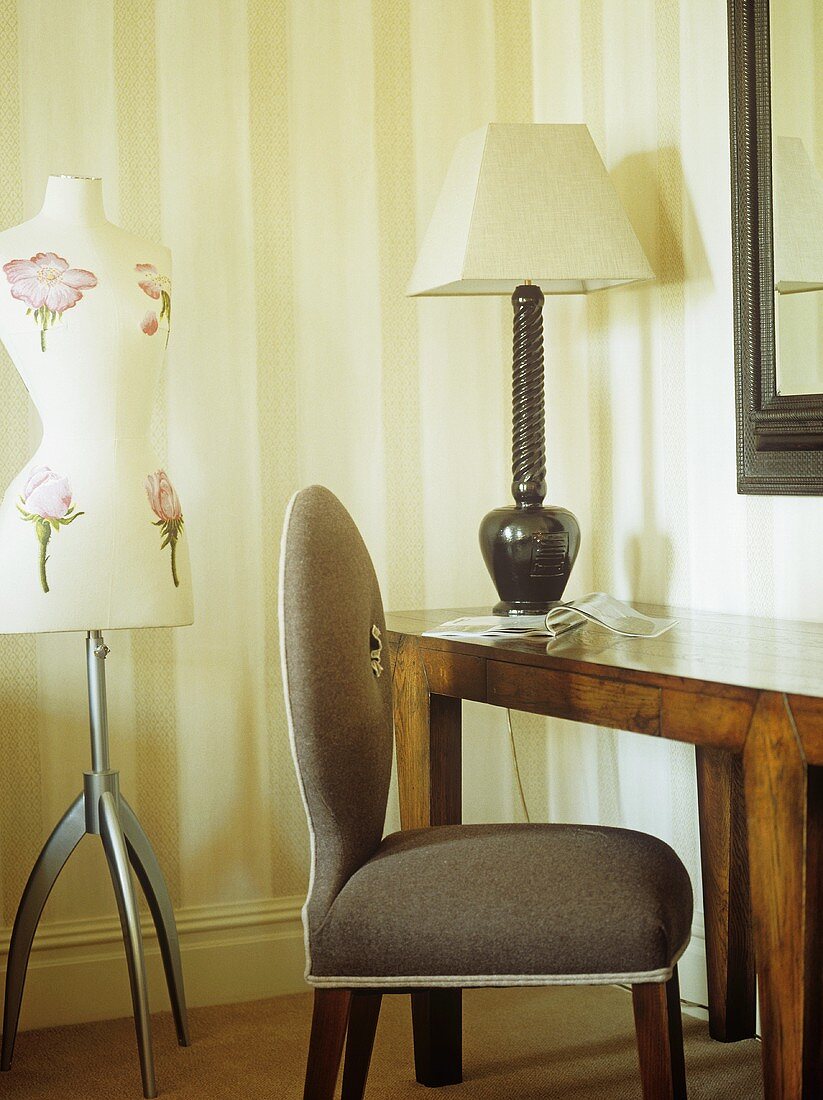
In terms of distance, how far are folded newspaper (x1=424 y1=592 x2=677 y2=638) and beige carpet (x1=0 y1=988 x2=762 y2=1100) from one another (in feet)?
2.40

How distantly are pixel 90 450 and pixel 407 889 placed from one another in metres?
0.90

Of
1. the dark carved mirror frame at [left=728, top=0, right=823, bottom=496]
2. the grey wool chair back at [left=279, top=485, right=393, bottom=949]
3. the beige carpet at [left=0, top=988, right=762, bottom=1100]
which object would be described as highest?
the dark carved mirror frame at [left=728, top=0, right=823, bottom=496]

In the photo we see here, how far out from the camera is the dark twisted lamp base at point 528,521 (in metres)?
2.18

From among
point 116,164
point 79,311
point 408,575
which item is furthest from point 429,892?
point 116,164

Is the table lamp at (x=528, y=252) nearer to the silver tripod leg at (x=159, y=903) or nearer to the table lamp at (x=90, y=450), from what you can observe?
the table lamp at (x=90, y=450)

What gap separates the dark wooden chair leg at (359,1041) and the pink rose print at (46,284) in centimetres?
110

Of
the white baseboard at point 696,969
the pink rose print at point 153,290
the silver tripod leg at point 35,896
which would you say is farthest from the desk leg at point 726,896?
the pink rose print at point 153,290

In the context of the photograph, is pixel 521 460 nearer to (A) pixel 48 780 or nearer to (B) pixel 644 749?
(B) pixel 644 749

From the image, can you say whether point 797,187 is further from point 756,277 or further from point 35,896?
point 35,896

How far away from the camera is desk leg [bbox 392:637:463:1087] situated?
2064 mm

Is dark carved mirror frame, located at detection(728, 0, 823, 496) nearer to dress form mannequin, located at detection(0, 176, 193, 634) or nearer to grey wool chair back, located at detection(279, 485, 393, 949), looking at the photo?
grey wool chair back, located at detection(279, 485, 393, 949)

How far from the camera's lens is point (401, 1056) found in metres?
2.21

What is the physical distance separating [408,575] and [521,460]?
0.56 metres

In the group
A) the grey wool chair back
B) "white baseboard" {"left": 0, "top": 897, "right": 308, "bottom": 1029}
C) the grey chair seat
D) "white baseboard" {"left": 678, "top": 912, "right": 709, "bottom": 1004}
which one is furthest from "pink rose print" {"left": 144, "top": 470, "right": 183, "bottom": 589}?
"white baseboard" {"left": 678, "top": 912, "right": 709, "bottom": 1004}
